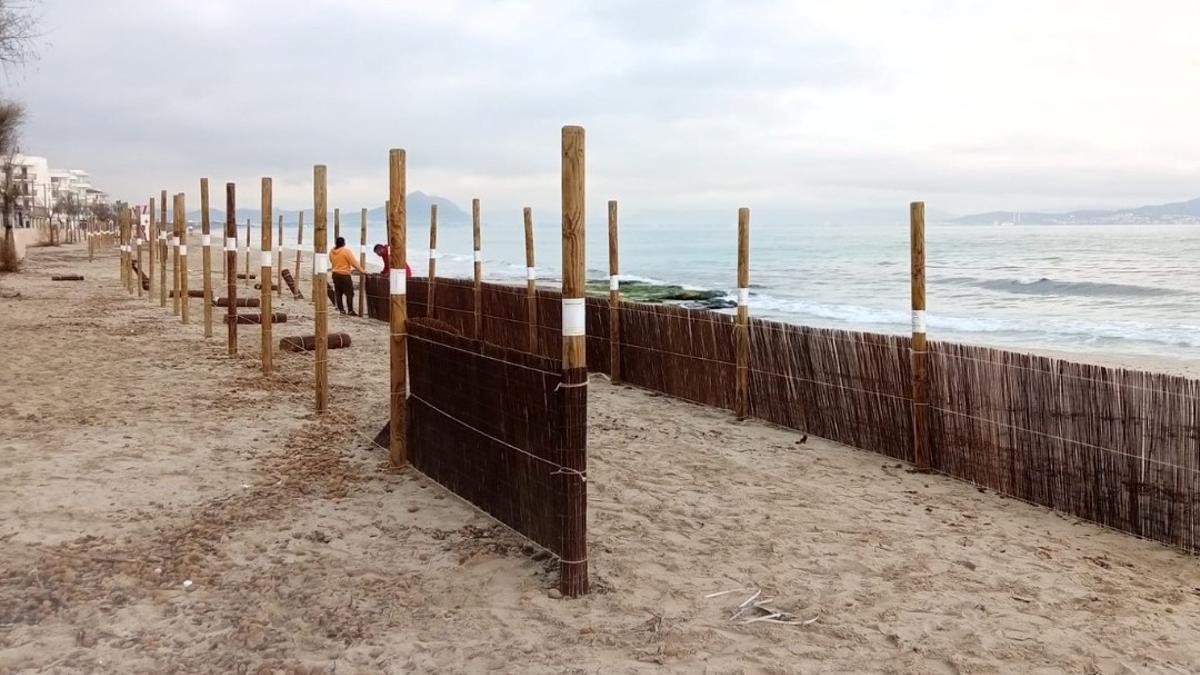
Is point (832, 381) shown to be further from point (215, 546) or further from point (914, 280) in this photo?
point (215, 546)

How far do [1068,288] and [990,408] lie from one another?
2013 centimetres

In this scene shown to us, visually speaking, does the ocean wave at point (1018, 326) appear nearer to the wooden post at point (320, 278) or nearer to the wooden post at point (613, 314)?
the wooden post at point (613, 314)

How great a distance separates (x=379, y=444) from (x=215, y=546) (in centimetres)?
176

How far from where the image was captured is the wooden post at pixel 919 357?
5289 mm

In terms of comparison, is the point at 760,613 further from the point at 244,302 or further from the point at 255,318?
the point at 244,302

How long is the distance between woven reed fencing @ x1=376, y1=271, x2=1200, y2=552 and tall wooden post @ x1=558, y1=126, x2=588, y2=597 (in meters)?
2.77

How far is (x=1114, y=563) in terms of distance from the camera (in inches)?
156

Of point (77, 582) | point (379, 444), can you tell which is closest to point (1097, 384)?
point (379, 444)

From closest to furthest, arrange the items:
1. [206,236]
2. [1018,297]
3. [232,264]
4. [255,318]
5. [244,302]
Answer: [232,264]
[206,236]
[255,318]
[244,302]
[1018,297]

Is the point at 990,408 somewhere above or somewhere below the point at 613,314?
below

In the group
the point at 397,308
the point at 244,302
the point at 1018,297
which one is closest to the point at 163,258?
the point at 244,302

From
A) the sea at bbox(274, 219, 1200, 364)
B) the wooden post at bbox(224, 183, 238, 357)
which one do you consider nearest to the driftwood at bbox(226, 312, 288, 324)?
the wooden post at bbox(224, 183, 238, 357)

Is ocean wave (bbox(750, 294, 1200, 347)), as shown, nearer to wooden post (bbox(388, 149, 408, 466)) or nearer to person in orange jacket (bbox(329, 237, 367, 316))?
person in orange jacket (bbox(329, 237, 367, 316))

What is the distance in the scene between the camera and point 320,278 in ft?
20.9
